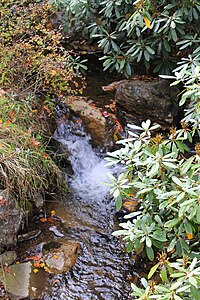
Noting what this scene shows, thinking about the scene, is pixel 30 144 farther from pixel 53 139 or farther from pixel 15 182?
pixel 53 139

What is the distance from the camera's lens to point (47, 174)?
4.24 m

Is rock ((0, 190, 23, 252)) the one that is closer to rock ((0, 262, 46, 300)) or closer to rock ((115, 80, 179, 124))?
rock ((0, 262, 46, 300))

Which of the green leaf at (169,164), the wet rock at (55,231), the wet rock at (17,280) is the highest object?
the green leaf at (169,164)

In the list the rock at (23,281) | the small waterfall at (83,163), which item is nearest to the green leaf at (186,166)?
the rock at (23,281)

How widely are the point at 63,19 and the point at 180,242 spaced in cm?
472

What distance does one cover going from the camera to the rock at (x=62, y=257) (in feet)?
11.5

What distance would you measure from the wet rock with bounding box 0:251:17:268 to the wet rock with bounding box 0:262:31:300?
67mm

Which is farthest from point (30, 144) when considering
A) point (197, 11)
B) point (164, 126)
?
point (197, 11)

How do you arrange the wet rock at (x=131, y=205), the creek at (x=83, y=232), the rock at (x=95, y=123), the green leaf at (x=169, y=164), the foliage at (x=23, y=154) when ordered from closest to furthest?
the green leaf at (x=169, y=164) → the creek at (x=83, y=232) → the foliage at (x=23, y=154) → the wet rock at (x=131, y=205) → the rock at (x=95, y=123)

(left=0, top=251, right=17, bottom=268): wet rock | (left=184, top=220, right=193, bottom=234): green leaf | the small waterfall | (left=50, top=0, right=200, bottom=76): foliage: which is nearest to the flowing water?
the small waterfall

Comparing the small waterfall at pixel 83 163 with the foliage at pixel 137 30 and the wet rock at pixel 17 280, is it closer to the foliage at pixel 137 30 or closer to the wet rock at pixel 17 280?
the foliage at pixel 137 30

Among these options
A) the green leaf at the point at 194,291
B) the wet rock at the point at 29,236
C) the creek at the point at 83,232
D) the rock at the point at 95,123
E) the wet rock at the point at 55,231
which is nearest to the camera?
the green leaf at the point at 194,291

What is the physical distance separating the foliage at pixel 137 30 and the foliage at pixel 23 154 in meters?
1.47

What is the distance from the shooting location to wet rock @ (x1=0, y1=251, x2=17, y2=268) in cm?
346
